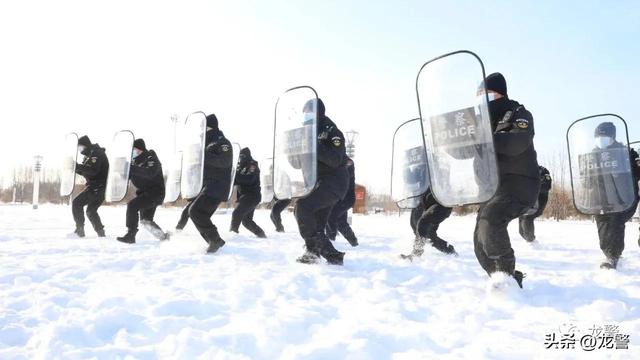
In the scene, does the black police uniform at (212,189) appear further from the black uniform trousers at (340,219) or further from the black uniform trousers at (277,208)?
the black uniform trousers at (277,208)

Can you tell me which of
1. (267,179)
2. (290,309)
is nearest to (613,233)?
(290,309)

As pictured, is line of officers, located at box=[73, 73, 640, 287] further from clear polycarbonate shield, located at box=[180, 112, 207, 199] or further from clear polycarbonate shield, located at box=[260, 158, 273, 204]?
clear polycarbonate shield, located at box=[260, 158, 273, 204]

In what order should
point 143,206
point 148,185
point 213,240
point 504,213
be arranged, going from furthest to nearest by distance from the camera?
point 148,185
point 143,206
point 213,240
point 504,213

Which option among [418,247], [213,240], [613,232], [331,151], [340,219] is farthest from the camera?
[340,219]

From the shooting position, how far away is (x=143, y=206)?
6762mm

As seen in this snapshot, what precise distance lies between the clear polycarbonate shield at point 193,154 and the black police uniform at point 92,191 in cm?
174

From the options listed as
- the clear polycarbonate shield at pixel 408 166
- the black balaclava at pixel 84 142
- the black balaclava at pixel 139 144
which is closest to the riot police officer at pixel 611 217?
the clear polycarbonate shield at pixel 408 166

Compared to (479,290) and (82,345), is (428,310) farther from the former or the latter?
(82,345)

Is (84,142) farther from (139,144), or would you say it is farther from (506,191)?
(506,191)

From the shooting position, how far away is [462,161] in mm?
3205

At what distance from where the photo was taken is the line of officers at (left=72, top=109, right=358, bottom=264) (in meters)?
4.51

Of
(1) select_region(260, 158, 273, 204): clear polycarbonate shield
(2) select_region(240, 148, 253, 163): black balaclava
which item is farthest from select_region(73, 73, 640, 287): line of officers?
(1) select_region(260, 158, 273, 204): clear polycarbonate shield

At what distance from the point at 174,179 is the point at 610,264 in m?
6.90

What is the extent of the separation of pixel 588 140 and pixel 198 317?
463 cm
